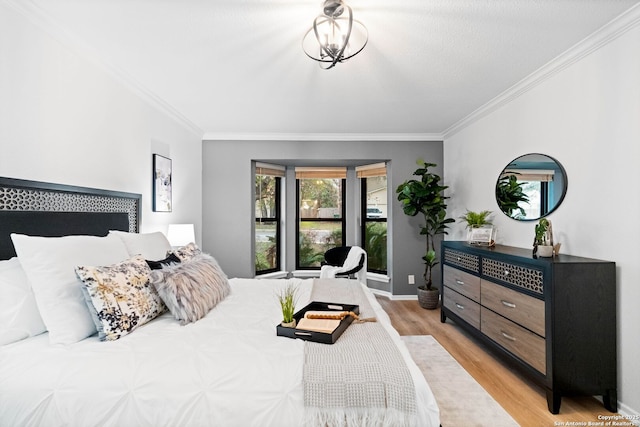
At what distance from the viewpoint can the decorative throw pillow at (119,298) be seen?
1.56 meters

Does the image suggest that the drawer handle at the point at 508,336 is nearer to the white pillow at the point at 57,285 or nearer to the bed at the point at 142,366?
the bed at the point at 142,366

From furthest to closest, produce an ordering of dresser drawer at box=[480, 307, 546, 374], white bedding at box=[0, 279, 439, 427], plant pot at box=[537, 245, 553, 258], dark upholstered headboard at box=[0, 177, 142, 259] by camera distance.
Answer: plant pot at box=[537, 245, 553, 258], dresser drawer at box=[480, 307, 546, 374], dark upholstered headboard at box=[0, 177, 142, 259], white bedding at box=[0, 279, 439, 427]

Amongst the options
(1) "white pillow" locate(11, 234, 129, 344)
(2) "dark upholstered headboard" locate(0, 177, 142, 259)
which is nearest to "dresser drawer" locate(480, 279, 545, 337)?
(1) "white pillow" locate(11, 234, 129, 344)

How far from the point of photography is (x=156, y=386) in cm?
125

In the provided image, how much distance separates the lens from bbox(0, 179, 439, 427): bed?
3.97 feet

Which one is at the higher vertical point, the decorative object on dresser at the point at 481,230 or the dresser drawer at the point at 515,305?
the decorative object on dresser at the point at 481,230

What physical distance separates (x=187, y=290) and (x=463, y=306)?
8.97ft

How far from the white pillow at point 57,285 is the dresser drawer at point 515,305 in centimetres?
272

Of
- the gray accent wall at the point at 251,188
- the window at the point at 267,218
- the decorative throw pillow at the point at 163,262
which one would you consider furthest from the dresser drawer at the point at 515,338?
the window at the point at 267,218

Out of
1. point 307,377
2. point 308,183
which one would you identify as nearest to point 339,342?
point 307,377

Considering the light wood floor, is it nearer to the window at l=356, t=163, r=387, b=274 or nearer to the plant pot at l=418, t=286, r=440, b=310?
the plant pot at l=418, t=286, r=440, b=310

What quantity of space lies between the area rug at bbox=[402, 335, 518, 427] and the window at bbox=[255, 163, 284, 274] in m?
3.03

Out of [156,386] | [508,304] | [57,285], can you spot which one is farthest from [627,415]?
[57,285]

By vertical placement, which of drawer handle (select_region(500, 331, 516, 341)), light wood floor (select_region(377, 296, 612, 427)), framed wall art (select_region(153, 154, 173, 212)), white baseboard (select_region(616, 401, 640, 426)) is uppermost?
framed wall art (select_region(153, 154, 173, 212))
